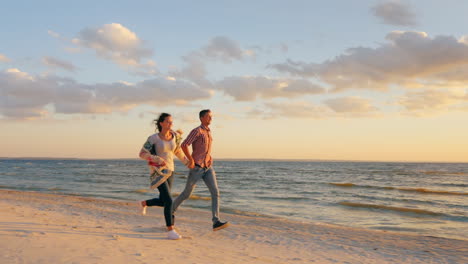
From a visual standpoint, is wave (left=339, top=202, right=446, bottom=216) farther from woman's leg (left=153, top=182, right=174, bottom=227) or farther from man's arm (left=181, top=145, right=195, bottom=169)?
woman's leg (left=153, top=182, right=174, bottom=227)

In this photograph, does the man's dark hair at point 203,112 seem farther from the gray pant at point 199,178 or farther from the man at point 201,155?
the gray pant at point 199,178

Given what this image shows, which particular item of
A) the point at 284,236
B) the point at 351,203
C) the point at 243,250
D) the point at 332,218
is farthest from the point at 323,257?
the point at 351,203

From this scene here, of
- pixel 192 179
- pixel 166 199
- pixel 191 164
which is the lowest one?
pixel 166 199

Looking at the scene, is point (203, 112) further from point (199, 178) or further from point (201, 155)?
point (199, 178)

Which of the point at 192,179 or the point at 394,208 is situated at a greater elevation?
the point at 192,179

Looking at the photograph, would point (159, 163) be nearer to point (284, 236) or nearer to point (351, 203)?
point (284, 236)

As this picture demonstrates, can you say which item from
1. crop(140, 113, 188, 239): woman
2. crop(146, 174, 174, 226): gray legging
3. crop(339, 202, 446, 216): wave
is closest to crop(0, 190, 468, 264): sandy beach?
crop(146, 174, 174, 226): gray legging

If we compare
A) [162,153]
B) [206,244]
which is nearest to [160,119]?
[162,153]

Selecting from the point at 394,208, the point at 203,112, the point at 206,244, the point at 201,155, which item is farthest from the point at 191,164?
the point at 394,208

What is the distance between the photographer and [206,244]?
5898 millimetres

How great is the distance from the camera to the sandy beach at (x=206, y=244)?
4554 mm

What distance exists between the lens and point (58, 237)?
5.44m

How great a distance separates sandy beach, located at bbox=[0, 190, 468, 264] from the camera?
455cm

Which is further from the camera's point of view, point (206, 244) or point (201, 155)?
point (201, 155)
